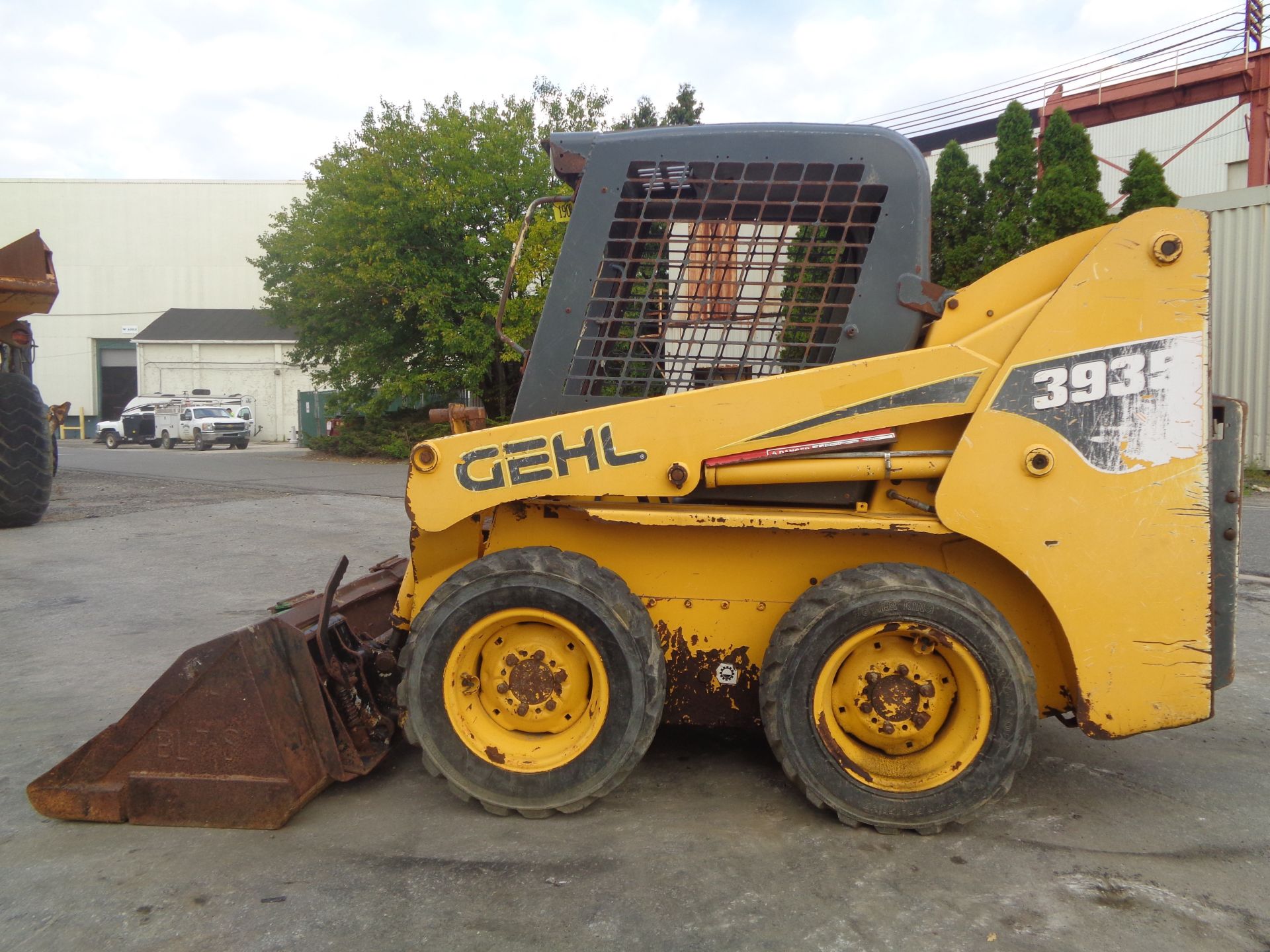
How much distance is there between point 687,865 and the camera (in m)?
3.01

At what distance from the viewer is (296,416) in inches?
1660

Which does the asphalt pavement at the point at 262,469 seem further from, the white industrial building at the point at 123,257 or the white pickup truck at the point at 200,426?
the white industrial building at the point at 123,257

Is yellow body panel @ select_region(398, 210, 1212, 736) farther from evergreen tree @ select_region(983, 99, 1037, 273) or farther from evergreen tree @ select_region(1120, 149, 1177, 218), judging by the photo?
evergreen tree @ select_region(983, 99, 1037, 273)

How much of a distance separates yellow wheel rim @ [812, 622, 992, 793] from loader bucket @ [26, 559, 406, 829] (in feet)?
5.96

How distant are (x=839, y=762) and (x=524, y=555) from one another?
4.28 feet

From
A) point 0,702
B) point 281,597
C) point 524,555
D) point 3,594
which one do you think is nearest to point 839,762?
point 524,555

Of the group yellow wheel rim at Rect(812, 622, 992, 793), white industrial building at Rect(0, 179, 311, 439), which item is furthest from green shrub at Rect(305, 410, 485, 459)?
white industrial building at Rect(0, 179, 311, 439)

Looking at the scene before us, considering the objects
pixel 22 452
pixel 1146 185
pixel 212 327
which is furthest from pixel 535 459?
pixel 212 327

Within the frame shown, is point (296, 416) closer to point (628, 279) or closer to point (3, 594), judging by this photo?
point (3, 594)

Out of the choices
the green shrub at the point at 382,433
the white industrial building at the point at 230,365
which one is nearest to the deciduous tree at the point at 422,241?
the green shrub at the point at 382,433

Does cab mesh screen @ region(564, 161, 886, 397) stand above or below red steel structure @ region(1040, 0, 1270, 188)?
below

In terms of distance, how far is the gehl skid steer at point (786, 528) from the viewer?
121 inches

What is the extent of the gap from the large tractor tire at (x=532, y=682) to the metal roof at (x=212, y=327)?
41.3 metres

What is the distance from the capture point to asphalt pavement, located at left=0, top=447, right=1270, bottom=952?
2639 mm
